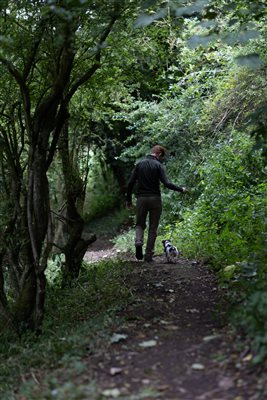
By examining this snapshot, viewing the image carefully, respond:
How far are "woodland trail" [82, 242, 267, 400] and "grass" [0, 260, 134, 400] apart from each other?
7.2 inches

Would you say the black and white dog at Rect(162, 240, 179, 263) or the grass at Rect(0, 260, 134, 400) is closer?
the grass at Rect(0, 260, 134, 400)

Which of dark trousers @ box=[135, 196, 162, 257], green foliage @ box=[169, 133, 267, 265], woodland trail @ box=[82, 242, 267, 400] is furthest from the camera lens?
dark trousers @ box=[135, 196, 162, 257]

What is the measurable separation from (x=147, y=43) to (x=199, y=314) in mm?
5287

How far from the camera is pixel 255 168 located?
1236 cm

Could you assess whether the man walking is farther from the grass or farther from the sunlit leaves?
the sunlit leaves

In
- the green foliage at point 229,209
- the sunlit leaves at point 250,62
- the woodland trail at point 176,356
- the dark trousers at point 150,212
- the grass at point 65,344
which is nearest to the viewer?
the woodland trail at point 176,356

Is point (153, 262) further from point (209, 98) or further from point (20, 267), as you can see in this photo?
point (209, 98)

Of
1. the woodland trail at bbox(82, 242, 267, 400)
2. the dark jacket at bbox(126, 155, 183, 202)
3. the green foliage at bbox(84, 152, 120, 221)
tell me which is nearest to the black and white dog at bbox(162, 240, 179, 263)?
the dark jacket at bbox(126, 155, 183, 202)

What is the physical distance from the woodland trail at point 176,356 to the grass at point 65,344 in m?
0.18

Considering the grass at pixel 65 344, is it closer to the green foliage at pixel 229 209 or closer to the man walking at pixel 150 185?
the man walking at pixel 150 185

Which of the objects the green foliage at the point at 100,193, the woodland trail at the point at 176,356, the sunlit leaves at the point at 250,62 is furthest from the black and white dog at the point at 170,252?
the green foliage at the point at 100,193

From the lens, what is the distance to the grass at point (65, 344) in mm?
4660

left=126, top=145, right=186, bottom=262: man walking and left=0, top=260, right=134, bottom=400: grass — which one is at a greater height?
left=126, top=145, right=186, bottom=262: man walking

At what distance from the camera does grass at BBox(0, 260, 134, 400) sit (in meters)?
4.66
